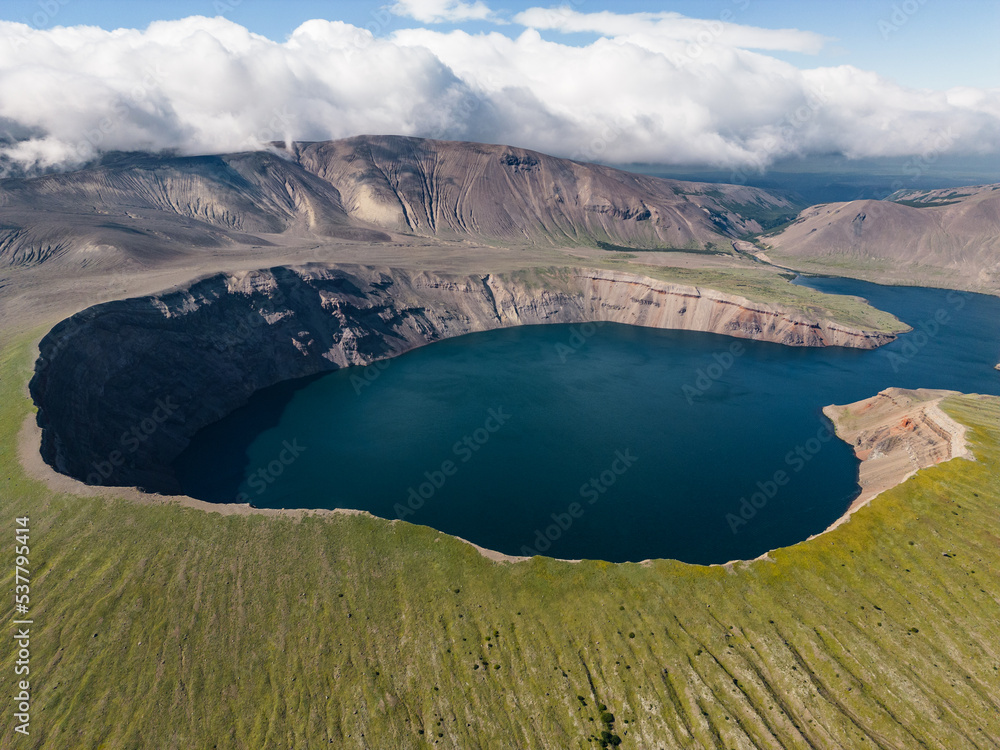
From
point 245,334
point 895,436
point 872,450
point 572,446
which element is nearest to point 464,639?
point 572,446

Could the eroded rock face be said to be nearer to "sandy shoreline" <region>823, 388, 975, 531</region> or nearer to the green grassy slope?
the green grassy slope

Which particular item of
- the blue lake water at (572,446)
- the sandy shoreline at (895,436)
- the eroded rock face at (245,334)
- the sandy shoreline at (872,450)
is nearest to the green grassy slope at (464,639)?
the sandy shoreline at (872,450)

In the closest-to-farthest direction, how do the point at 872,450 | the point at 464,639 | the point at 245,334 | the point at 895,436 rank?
the point at 464,639, the point at 895,436, the point at 872,450, the point at 245,334

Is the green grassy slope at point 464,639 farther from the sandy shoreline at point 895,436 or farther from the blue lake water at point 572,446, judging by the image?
the sandy shoreline at point 895,436

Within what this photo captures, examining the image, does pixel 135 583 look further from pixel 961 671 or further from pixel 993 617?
pixel 993 617

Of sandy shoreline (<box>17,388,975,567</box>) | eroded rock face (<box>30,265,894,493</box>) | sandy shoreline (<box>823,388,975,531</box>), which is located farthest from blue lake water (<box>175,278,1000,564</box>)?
eroded rock face (<box>30,265,894,493</box>)

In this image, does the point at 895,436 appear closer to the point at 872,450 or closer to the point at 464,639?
the point at 872,450

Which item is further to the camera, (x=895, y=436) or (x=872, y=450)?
(x=872, y=450)
